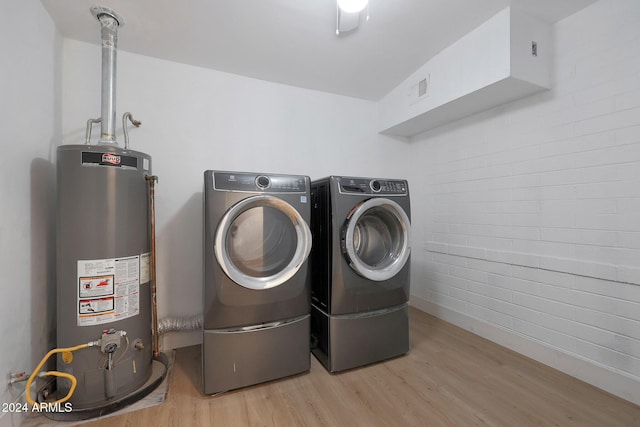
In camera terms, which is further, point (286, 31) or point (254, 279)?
point (286, 31)

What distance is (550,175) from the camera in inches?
74.7

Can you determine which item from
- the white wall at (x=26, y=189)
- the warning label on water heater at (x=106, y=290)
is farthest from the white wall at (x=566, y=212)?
the white wall at (x=26, y=189)

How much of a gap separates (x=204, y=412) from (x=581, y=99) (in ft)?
9.69

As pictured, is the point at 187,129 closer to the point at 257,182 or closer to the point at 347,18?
the point at 257,182

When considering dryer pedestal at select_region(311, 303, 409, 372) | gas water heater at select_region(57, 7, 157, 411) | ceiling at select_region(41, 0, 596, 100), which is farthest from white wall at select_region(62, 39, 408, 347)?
dryer pedestal at select_region(311, 303, 409, 372)

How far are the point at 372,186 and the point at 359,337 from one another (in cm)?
104

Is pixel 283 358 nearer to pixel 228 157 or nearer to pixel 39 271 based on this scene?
pixel 39 271

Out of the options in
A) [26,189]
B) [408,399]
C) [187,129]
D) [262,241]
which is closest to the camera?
[26,189]

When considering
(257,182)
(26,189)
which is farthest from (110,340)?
(257,182)

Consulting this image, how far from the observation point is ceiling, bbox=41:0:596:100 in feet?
5.46

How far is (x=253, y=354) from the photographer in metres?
1.60

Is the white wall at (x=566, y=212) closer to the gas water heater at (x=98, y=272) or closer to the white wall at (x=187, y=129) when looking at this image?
the white wall at (x=187, y=129)

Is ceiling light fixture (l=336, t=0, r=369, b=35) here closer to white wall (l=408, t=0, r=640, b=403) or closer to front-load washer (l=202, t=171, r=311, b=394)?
front-load washer (l=202, t=171, r=311, b=394)

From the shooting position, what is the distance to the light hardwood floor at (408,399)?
4.52 ft
